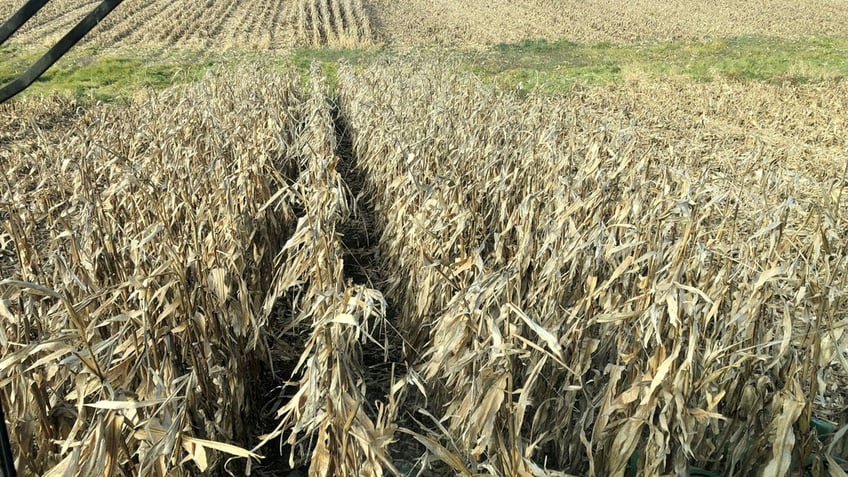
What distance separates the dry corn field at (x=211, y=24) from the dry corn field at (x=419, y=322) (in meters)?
17.4

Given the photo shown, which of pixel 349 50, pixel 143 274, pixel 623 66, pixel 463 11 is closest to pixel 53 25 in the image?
pixel 349 50

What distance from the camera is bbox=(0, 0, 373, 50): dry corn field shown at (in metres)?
20.6

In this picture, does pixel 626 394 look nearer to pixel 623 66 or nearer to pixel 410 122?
pixel 410 122

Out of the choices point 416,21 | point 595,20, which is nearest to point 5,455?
point 416,21

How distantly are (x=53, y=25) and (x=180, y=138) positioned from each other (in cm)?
2188

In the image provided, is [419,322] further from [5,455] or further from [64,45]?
[64,45]

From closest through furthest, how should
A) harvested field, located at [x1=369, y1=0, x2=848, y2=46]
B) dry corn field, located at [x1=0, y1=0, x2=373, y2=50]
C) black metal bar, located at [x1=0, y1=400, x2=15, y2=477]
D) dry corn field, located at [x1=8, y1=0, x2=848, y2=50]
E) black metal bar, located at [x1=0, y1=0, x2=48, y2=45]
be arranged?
black metal bar, located at [x1=0, y1=0, x2=48, y2=45], black metal bar, located at [x1=0, y1=400, x2=15, y2=477], dry corn field, located at [x1=0, y1=0, x2=373, y2=50], dry corn field, located at [x1=8, y1=0, x2=848, y2=50], harvested field, located at [x1=369, y1=0, x2=848, y2=46]

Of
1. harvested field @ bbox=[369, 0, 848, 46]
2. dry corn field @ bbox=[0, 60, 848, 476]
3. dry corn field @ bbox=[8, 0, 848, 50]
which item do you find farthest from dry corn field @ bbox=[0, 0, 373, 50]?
dry corn field @ bbox=[0, 60, 848, 476]

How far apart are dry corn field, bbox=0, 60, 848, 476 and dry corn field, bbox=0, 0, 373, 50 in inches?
Answer: 686

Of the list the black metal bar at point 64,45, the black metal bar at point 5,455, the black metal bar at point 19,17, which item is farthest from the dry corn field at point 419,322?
the black metal bar at point 19,17

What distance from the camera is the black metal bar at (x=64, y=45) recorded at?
91 centimetres

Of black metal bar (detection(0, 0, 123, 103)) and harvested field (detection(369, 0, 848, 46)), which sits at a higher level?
black metal bar (detection(0, 0, 123, 103))

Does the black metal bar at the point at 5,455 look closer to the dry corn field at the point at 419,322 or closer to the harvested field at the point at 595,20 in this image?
the dry corn field at the point at 419,322

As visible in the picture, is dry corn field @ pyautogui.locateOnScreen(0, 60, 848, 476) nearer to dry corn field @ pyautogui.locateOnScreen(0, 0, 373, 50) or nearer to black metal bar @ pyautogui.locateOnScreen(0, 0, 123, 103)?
black metal bar @ pyautogui.locateOnScreen(0, 0, 123, 103)
